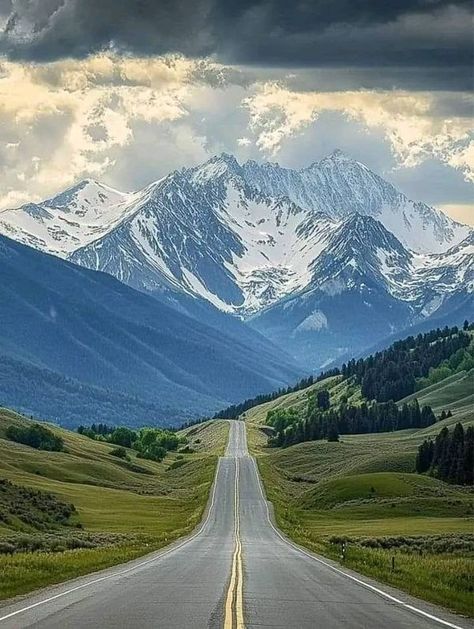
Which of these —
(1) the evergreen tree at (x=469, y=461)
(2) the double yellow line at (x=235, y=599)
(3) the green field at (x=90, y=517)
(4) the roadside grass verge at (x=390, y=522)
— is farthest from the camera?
(1) the evergreen tree at (x=469, y=461)

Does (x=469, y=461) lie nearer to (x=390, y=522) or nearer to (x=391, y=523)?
(x=390, y=522)

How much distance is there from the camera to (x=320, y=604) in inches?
1426

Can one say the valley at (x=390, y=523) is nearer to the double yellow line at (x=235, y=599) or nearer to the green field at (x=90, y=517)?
the double yellow line at (x=235, y=599)

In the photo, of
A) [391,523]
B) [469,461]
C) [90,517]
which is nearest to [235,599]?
[90,517]

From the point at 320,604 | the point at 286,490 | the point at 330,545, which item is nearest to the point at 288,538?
the point at 330,545

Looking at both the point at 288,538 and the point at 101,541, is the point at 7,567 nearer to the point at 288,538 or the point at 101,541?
the point at 101,541

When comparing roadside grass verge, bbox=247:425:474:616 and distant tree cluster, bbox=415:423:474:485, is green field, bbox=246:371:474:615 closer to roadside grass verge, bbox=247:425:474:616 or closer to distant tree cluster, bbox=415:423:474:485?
roadside grass verge, bbox=247:425:474:616

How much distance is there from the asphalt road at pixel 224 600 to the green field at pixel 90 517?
1.88 metres

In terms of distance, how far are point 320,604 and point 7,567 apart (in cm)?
1478

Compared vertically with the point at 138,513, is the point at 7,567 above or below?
below

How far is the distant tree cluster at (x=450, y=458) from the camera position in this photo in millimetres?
176125

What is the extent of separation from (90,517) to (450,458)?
79318mm

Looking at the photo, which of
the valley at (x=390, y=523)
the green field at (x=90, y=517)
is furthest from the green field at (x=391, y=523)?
the green field at (x=90, y=517)

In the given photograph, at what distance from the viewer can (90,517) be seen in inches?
4636
